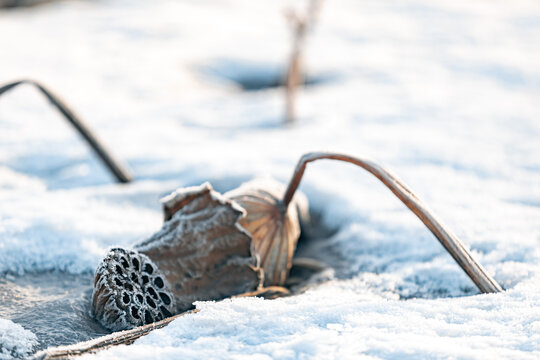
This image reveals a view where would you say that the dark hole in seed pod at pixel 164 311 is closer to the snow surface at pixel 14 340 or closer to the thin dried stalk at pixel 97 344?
the thin dried stalk at pixel 97 344

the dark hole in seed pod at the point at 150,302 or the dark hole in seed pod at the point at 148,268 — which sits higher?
the dark hole in seed pod at the point at 148,268

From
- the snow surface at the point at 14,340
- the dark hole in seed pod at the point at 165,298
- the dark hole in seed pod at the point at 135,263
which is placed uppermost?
the dark hole in seed pod at the point at 135,263

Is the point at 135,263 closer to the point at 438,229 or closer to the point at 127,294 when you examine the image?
the point at 127,294

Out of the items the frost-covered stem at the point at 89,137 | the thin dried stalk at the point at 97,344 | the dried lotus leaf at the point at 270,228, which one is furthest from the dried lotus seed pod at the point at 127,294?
the frost-covered stem at the point at 89,137

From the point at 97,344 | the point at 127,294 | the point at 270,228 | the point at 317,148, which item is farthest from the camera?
the point at 317,148

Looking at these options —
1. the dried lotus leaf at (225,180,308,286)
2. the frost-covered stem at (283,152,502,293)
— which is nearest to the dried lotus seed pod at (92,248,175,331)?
the dried lotus leaf at (225,180,308,286)

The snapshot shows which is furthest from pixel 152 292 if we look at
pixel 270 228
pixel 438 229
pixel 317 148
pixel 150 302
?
pixel 317 148
